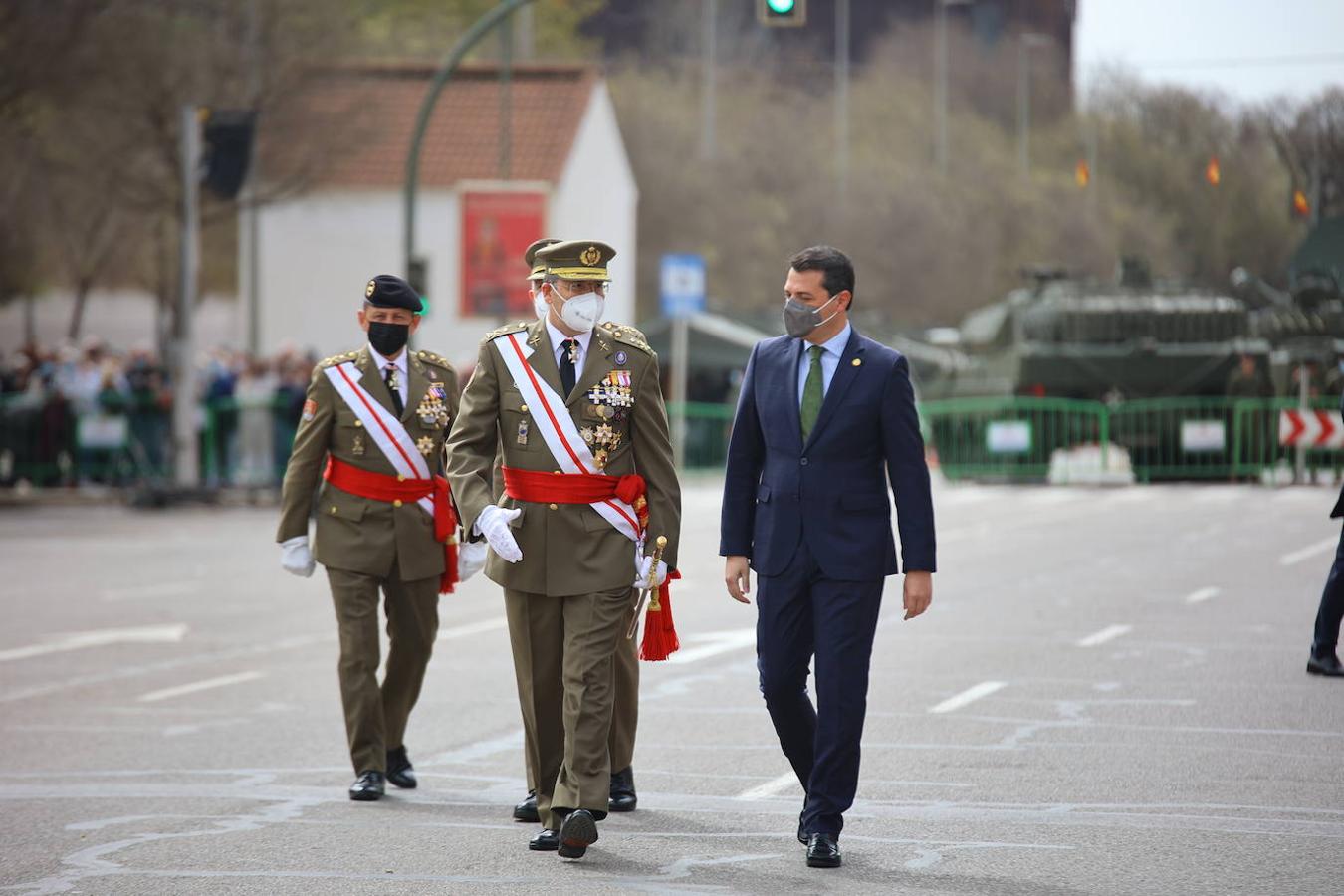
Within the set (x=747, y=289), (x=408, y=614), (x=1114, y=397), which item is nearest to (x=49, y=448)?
(x=1114, y=397)

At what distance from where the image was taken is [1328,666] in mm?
12078

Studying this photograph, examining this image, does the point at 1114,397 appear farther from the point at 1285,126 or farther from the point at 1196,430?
the point at 1285,126

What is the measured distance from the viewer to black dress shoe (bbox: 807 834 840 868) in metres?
7.36

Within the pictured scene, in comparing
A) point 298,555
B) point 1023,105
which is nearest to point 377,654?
point 298,555

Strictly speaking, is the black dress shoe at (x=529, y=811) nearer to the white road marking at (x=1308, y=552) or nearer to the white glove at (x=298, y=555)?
the white glove at (x=298, y=555)

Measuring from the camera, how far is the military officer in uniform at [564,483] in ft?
25.5

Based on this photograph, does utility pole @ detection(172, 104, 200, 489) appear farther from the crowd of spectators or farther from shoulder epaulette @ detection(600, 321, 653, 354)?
shoulder epaulette @ detection(600, 321, 653, 354)

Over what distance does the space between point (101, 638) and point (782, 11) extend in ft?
33.6

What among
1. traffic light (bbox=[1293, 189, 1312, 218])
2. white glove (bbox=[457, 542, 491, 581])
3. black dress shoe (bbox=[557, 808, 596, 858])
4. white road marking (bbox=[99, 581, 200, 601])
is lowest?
white road marking (bbox=[99, 581, 200, 601])

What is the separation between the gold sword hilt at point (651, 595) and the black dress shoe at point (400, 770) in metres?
1.29

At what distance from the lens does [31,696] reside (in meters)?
12.0

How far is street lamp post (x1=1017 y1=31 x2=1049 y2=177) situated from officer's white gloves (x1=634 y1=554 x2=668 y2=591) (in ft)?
210

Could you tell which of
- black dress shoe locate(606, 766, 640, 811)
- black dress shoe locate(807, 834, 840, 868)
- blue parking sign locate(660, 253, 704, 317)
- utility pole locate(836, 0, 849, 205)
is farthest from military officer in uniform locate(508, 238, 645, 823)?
utility pole locate(836, 0, 849, 205)

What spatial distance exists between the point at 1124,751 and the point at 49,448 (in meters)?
22.0
